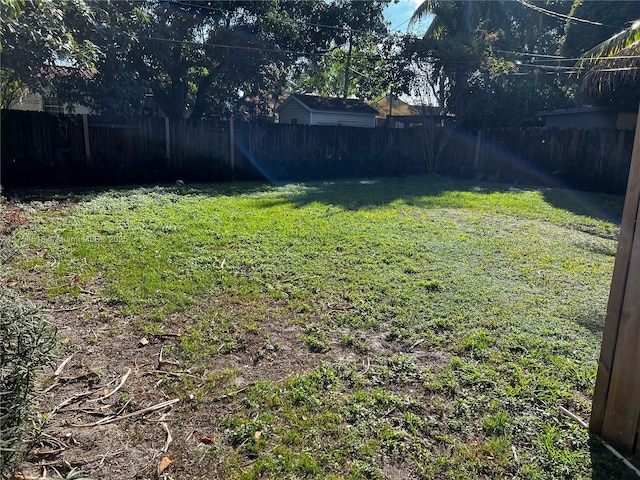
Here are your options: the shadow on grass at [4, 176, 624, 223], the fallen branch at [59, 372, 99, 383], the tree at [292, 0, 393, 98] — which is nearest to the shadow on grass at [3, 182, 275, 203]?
the shadow on grass at [4, 176, 624, 223]

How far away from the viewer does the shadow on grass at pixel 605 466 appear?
1890 mm

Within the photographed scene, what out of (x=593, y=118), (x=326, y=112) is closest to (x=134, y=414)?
(x=593, y=118)

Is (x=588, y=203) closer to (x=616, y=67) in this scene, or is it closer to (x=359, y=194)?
(x=616, y=67)

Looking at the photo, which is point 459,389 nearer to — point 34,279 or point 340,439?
point 340,439

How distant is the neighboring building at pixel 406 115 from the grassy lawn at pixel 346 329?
32.2 feet

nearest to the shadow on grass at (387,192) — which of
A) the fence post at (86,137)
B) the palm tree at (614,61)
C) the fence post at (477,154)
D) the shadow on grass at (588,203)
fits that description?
the shadow on grass at (588,203)

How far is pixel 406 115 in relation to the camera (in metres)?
27.7

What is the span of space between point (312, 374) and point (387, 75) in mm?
15825

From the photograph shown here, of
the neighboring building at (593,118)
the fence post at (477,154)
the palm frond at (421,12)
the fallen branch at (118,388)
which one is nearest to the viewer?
the fallen branch at (118,388)

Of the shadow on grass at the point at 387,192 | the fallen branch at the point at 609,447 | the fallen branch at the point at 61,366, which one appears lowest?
the fallen branch at the point at 61,366

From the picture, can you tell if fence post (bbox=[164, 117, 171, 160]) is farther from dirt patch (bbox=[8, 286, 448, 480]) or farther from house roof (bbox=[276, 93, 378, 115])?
house roof (bbox=[276, 93, 378, 115])

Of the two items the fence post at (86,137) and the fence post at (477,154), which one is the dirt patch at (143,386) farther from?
the fence post at (477,154)

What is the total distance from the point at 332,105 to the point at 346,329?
1970 cm

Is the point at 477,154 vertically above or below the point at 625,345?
above
